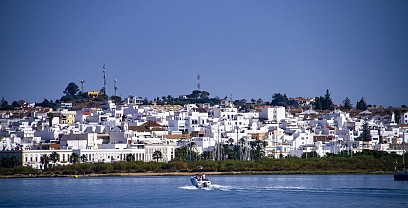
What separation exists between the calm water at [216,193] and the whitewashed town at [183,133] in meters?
21.6

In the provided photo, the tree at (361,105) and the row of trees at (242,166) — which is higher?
the tree at (361,105)

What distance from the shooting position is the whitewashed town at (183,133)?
323 feet

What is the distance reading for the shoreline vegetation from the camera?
88188 millimetres

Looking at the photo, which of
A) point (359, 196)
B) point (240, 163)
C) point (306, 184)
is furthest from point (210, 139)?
point (359, 196)

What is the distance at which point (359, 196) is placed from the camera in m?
57.8

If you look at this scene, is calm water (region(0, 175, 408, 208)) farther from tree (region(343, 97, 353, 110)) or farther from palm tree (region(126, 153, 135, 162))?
tree (region(343, 97, 353, 110))

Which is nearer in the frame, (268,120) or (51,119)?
(51,119)

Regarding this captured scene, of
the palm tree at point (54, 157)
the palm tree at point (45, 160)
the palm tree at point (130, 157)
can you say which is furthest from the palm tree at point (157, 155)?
the palm tree at point (45, 160)

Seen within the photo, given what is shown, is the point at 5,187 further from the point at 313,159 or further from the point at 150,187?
the point at 313,159

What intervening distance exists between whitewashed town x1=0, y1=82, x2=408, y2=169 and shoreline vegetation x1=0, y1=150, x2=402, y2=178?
4.10 m

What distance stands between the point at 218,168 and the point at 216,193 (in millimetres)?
27381

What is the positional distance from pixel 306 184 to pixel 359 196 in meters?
11.9

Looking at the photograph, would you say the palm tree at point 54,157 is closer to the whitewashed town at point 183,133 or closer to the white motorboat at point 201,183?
the whitewashed town at point 183,133

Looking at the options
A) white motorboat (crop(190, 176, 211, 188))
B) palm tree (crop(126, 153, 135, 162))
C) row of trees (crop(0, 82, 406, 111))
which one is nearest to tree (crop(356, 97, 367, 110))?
row of trees (crop(0, 82, 406, 111))
